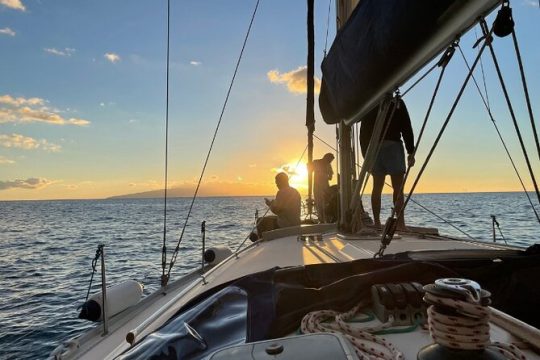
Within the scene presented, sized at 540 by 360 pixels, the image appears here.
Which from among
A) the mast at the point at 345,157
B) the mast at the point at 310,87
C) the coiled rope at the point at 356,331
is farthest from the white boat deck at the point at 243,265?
the mast at the point at 310,87

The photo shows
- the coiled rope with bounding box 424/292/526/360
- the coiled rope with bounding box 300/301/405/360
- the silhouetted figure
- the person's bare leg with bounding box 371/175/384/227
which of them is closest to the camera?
the coiled rope with bounding box 424/292/526/360

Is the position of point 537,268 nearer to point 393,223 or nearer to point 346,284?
point 346,284

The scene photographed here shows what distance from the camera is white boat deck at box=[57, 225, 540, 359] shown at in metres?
2.47

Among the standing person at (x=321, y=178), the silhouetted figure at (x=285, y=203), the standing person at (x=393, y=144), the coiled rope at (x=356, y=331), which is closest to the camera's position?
the coiled rope at (x=356, y=331)

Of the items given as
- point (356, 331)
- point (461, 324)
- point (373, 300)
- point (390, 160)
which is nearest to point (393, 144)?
point (390, 160)

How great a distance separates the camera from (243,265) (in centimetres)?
338

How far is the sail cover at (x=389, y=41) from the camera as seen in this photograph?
1.91m

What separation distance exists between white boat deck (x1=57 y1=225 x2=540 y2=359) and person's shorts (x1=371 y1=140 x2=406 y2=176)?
66 cm

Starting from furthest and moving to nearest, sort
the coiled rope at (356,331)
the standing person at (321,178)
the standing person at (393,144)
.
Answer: the standing person at (321,178) < the standing person at (393,144) < the coiled rope at (356,331)

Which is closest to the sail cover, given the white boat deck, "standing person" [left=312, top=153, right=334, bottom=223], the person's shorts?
the white boat deck

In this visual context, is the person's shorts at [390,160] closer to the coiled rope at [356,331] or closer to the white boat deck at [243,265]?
the white boat deck at [243,265]

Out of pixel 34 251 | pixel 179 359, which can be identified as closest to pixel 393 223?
pixel 179 359

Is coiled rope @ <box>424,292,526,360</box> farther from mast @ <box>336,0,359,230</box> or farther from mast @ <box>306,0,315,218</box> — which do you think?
mast @ <box>306,0,315,218</box>

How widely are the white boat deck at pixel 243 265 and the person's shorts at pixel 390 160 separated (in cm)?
66
